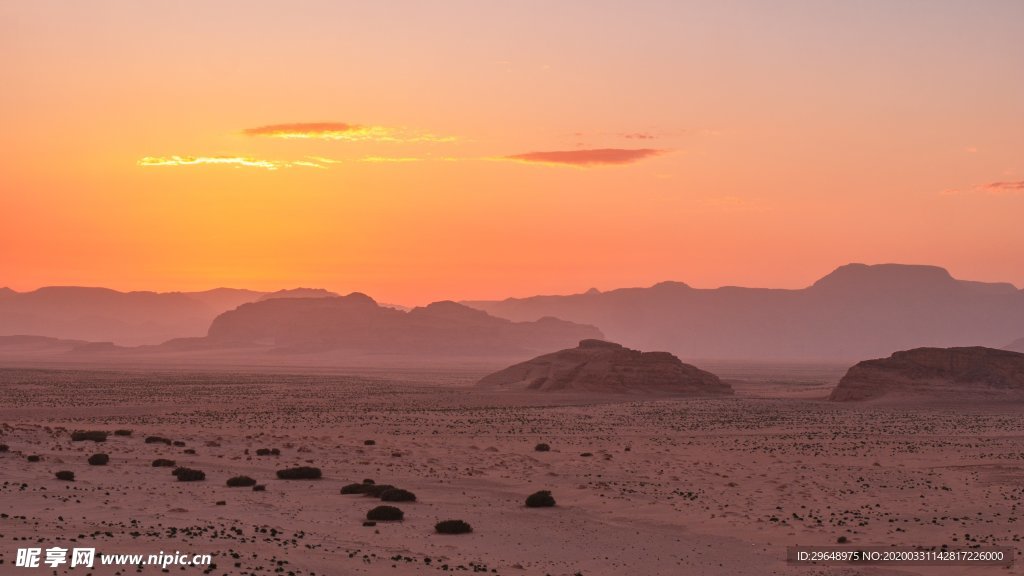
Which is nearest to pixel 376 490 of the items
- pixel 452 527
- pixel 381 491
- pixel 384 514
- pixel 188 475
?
pixel 381 491

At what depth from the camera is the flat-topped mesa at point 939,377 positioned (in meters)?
82.1

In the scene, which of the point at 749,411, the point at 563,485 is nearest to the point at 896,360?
the point at 749,411

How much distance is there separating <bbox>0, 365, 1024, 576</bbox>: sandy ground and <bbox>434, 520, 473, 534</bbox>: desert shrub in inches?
13.4

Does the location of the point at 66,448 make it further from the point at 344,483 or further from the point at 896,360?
the point at 896,360

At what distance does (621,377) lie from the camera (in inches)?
3698

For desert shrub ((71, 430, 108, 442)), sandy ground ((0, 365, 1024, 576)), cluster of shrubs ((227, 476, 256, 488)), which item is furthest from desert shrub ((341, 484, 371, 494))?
desert shrub ((71, 430, 108, 442))

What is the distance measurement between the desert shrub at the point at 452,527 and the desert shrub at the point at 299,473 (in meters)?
9.27

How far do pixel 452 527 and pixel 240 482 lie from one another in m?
9.01

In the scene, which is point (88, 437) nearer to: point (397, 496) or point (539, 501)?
point (397, 496)

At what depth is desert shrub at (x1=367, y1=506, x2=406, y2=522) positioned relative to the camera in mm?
24125

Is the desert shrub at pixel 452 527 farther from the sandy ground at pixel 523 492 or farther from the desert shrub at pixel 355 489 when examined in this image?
the desert shrub at pixel 355 489

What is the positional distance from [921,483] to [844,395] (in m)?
55.4

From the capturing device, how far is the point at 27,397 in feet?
241

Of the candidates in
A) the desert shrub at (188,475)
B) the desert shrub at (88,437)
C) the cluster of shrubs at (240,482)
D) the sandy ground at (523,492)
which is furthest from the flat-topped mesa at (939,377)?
the desert shrub at (188,475)
